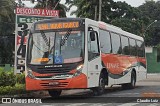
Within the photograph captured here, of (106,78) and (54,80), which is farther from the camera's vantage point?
(106,78)

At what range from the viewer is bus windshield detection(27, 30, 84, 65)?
1638cm

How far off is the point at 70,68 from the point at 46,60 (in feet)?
3.44

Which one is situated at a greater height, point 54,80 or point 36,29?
point 36,29

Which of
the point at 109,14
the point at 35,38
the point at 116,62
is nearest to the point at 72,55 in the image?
the point at 35,38

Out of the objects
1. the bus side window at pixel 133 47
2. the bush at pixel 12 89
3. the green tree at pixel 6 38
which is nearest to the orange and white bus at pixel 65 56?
the bush at pixel 12 89

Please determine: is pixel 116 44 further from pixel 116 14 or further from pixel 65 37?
pixel 116 14

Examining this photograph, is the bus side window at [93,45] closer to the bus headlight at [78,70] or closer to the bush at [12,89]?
the bus headlight at [78,70]

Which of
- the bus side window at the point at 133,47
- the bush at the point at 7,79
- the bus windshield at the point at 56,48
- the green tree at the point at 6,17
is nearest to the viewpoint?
the bus windshield at the point at 56,48

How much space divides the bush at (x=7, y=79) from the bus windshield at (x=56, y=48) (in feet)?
8.61

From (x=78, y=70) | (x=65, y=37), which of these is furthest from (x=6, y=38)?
(x=78, y=70)

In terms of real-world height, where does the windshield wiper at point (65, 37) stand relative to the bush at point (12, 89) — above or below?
above

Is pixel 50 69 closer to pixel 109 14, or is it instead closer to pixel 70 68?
pixel 70 68

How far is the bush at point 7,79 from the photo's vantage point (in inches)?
743

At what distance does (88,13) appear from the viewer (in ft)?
191
